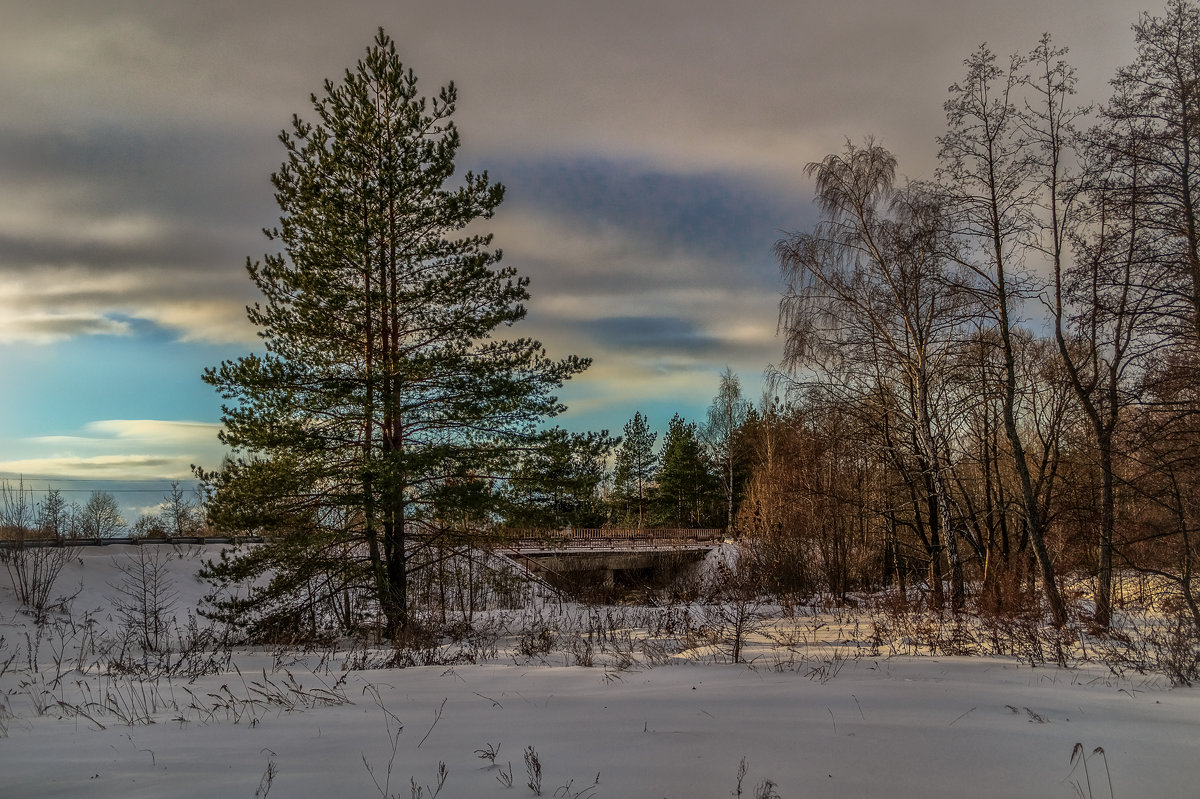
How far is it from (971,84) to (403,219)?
38.4 feet

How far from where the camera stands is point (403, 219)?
15094 millimetres

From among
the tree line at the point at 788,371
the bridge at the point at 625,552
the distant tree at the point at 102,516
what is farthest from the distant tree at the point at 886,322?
the distant tree at the point at 102,516

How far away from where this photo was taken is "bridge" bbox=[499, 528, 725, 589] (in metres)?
38.5

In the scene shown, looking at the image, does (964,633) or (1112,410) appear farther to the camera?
(1112,410)

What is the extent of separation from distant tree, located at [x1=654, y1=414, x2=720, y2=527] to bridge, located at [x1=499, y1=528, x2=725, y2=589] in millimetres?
7545

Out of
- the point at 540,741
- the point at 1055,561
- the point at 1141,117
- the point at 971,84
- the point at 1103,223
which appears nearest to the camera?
the point at 540,741

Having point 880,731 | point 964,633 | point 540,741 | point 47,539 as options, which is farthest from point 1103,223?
point 47,539

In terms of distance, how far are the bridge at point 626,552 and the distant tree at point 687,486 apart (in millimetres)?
7545

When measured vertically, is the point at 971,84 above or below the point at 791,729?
above

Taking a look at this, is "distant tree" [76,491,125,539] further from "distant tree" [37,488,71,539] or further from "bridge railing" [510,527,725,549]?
"bridge railing" [510,527,725,549]

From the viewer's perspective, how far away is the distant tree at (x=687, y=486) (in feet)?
173

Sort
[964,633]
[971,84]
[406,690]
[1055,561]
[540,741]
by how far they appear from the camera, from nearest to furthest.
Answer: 1. [540,741]
2. [406,690]
3. [964,633]
4. [971,84]
5. [1055,561]

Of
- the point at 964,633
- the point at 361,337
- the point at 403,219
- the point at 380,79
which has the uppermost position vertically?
the point at 380,79

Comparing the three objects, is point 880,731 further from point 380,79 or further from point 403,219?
point 380,79
